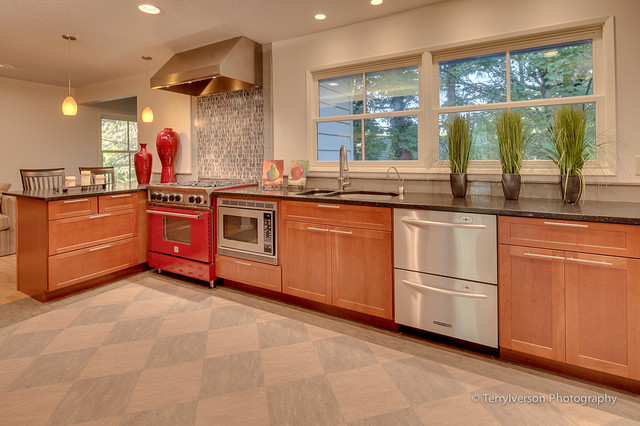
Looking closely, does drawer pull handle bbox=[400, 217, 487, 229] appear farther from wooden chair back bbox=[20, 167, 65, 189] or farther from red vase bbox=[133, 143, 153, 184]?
wooden chair back bbox=[20, 167, 65, 189]

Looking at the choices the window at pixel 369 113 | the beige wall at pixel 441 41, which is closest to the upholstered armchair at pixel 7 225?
the beige wall at pixel 441 41

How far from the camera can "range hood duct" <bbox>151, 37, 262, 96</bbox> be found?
342 centimetres

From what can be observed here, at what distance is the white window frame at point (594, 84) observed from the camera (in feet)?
7.52

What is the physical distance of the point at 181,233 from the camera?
11.6 ft

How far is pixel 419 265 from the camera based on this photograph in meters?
2.28

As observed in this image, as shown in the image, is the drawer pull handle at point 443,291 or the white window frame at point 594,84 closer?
the drawer pull handle at point 443,291

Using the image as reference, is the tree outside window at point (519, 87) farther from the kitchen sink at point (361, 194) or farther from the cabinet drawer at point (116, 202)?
the cabinet drawer at point (116, 202)

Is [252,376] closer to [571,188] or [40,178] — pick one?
[571,188]

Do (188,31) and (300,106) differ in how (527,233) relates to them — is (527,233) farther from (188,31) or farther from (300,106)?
(188,31)

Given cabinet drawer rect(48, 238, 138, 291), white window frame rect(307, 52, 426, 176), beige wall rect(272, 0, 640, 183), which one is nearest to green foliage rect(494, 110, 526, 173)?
beige wall rect(272, 0, 640, 183)

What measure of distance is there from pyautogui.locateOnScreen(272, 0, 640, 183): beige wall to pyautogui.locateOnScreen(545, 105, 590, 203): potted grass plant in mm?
298

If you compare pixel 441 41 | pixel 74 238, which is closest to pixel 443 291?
pixel 441 41

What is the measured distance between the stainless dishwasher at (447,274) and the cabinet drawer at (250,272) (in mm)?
1074

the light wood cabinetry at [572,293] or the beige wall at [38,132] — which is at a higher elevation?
the beige wall at [38,132]
